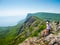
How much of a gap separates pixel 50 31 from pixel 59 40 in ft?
142

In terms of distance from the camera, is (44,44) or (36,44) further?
(36,44)

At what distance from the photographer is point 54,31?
6388 inches

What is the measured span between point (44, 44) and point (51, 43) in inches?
463

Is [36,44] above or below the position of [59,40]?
below

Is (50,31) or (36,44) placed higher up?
(50,31)

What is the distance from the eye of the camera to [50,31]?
546 feet

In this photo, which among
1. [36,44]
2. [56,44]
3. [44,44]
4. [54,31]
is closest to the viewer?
[56,44]

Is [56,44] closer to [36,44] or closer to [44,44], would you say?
[44,44]

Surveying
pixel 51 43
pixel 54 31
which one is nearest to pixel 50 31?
pixel 54 31

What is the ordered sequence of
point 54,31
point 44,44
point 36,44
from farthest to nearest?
point 54,31 < point 36,44 < point 44,44

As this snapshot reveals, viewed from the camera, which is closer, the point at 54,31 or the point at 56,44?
the point at 56,44

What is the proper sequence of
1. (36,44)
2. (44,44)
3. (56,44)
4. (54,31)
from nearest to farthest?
(56,44), (44,44), (36,44), (54,31)

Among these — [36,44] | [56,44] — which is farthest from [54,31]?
[56,44]

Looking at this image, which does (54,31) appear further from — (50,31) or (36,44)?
(36,44)
